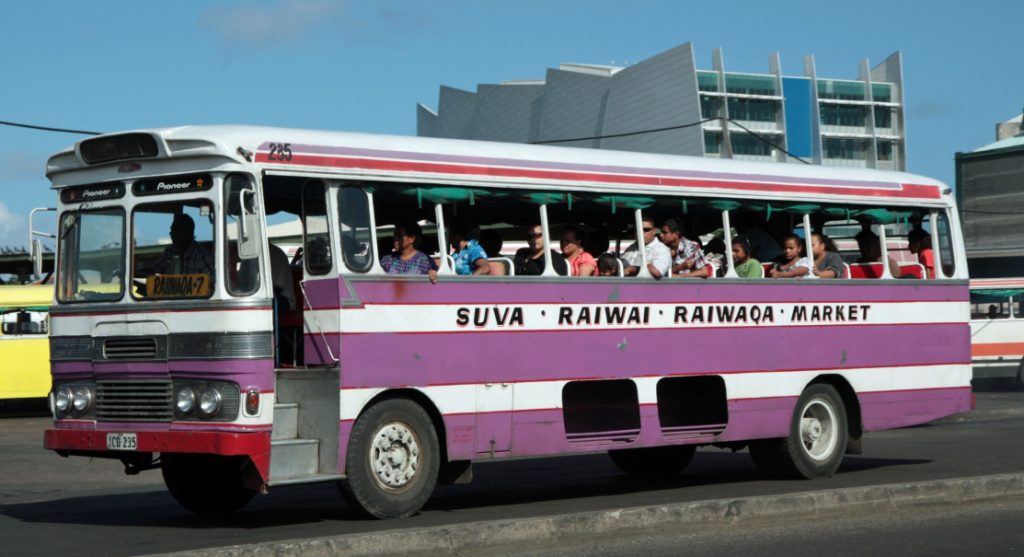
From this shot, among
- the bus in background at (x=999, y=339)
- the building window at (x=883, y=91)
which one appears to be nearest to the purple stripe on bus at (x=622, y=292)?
the bus in background at (x=999, y=339)

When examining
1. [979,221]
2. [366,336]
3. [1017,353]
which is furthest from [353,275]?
[979,221]

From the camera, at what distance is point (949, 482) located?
41.7ft

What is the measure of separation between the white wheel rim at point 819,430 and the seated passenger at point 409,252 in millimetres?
4788

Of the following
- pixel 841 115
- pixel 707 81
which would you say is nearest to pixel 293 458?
pixel 707 81

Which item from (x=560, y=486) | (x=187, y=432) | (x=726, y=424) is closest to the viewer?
(x=187, y=432)

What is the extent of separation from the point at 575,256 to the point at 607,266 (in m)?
0.35

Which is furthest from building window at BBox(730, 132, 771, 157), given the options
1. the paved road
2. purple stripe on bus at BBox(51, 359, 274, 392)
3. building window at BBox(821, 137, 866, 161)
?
purple stripe on bus at BBox(51, 359, 274, 392)

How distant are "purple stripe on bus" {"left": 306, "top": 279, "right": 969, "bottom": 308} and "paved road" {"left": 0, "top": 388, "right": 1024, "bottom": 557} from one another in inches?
67.2

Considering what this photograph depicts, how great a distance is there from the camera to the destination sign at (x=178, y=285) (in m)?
11.0

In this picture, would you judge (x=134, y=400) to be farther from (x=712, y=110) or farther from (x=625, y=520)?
(x=712, y=110)

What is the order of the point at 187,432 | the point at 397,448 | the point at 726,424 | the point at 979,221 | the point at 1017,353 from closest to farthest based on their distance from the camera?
the point at 187,432 → the point at 397,448 → the point at 726,424 → the point at 1017,353 → the point at 979,221

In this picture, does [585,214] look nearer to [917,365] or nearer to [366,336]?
[366,336]

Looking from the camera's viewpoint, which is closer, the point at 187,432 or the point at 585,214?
the point at 187,432

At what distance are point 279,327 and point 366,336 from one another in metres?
A: 0.67
